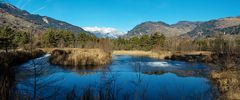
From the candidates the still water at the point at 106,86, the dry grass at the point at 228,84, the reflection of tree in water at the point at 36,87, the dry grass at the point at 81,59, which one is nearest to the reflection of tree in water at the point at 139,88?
the still water at the point at 106,86

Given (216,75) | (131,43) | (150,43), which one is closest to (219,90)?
(216,75)

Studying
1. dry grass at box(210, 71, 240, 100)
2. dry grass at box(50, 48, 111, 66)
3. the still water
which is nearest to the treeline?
dry grass at box(50, 48, 111, 66)

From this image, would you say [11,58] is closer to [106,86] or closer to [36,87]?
[36,87]

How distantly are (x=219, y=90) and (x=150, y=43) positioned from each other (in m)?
67.8

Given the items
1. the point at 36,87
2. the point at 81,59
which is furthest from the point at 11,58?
the point at 81,59

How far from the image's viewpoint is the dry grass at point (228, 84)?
42.8 ft

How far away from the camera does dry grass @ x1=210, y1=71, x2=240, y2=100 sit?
1303 centimetres

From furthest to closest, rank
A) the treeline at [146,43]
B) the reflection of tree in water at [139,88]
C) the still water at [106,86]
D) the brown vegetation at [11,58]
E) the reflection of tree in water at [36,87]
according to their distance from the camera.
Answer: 1. the treeline at [146,43]
2. the brown vegetation at [11,58]
3. the still water at [106,86]
4. the reflection of tree in water at [139,88]
5. the reflection of tree in water at [36,87]

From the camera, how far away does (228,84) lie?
16.2 m

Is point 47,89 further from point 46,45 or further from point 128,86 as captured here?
point 46,45

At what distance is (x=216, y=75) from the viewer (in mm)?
20172

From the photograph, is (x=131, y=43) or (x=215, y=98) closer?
(x=215, y=98)

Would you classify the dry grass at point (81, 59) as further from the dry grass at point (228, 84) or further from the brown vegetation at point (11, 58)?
the dry grass at point (228, 84)

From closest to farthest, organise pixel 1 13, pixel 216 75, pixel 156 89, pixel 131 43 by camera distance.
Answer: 1. pixel 1 13
2. pixel 156 89
3. pixel 216 75
4. pixel 131 43
